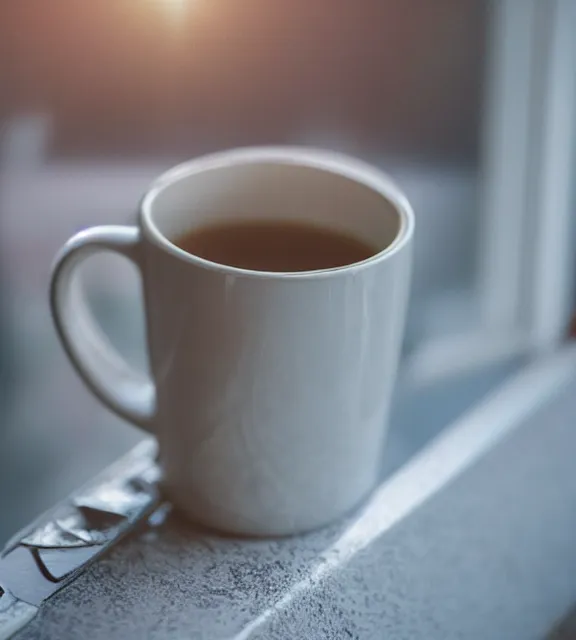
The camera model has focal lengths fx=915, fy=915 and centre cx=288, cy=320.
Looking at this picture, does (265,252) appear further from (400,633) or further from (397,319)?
(400,633)

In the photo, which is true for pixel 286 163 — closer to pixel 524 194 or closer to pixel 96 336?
pixel 96 336

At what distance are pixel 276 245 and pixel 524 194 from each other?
0.23 m

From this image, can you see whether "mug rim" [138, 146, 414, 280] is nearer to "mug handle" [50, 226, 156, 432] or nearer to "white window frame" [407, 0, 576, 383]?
"mug handle" [50, 226, 156, 432]

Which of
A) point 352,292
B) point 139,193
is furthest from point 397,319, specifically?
point 139,193

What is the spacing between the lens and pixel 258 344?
33 centimetres

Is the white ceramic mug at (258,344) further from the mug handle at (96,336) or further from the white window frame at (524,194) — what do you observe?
the white window frame at (524,194)

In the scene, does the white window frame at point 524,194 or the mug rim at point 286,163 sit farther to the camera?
the white window frame at point 524,194

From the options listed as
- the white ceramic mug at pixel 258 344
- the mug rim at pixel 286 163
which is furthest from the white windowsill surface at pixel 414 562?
the mug rim at pixel 286 163

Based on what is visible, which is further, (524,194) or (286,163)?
(524,194)

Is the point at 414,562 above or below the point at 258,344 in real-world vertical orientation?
below

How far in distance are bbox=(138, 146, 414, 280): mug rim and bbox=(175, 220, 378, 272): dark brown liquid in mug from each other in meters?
0.02

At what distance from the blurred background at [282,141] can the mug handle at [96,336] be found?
0.16ft

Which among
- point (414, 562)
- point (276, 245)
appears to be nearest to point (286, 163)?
point (276, 245)

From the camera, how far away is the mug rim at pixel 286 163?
33 centimetres
